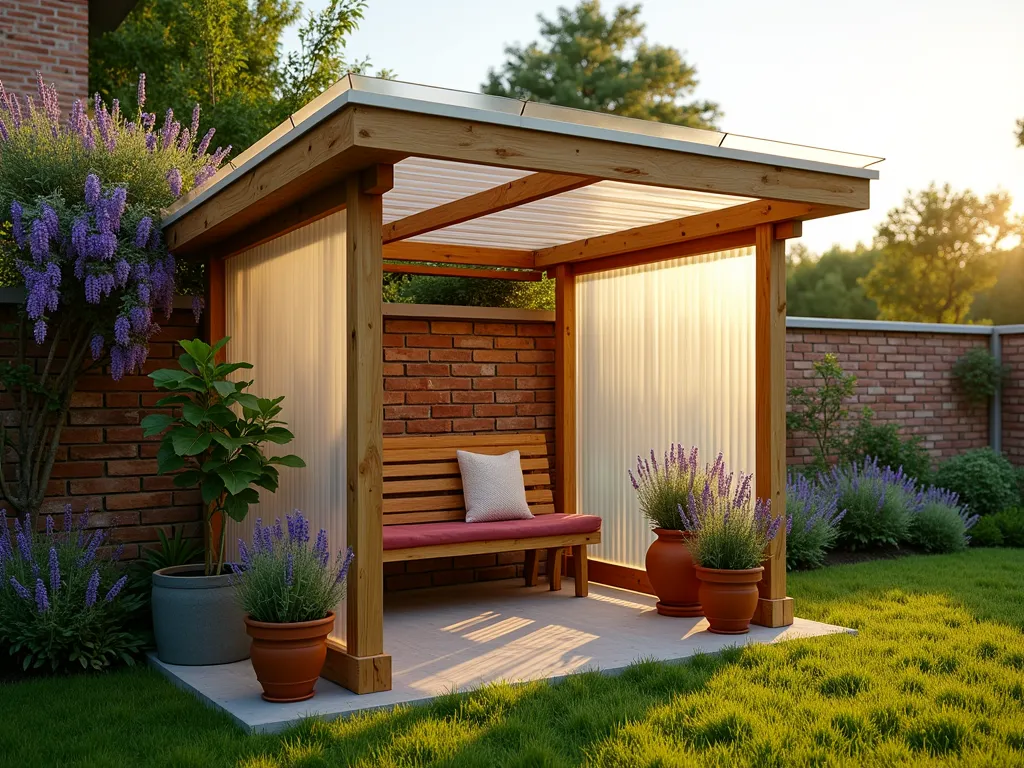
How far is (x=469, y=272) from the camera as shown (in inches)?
321

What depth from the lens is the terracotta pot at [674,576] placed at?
6.15m

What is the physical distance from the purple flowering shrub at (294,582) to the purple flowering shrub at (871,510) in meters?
5.38

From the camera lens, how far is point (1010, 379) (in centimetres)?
1146

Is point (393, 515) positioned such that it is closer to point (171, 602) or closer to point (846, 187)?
point (171, 602)

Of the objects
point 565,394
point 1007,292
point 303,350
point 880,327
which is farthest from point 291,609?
point 1007,292

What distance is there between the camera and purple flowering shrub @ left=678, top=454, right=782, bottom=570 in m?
5.69

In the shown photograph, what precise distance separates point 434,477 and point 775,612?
2.35m

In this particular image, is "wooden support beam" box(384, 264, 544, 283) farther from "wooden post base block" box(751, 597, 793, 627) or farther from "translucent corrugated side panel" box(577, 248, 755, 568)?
"wooden post base block" box(751, 597, 793, 627)

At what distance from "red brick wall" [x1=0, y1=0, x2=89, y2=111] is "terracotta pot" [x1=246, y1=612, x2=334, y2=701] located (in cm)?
586

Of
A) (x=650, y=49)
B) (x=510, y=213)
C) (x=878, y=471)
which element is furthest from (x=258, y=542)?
(x=650, y=49)

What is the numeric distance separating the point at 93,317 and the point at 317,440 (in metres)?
1.55

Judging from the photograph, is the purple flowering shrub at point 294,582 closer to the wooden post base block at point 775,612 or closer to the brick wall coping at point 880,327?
the wooden post base block at point 775,612

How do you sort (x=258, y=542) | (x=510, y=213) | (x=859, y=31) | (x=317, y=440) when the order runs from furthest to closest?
1. (x=859, y=31)
2. (x=510, y=213)
3. (x=317, y=440)
4. (x=258, y=542)

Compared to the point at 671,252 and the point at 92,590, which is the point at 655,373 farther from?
the point at 92,590
